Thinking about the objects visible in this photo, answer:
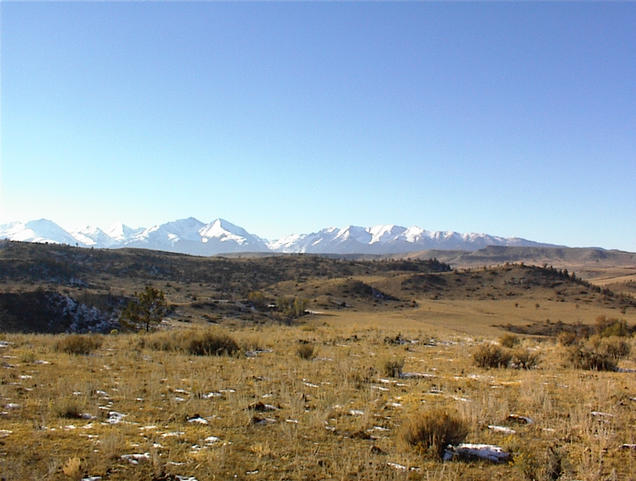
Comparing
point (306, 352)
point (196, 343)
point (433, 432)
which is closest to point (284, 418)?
point (433, 432)

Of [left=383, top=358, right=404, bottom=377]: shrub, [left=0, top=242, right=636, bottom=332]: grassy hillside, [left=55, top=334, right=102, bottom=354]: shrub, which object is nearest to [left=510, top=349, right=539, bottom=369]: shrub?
[left=383, top=358, right=404, bottom=377]: shrub

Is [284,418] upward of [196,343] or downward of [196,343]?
upward

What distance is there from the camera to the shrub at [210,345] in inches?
631

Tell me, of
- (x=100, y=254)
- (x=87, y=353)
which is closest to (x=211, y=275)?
(x=100, y=254)

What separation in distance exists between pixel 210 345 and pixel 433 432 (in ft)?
37.0

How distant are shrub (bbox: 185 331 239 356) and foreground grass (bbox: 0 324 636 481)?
172cm

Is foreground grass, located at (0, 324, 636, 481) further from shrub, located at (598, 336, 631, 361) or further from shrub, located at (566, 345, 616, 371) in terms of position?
shrub, located at (598, 336, 631, 361)

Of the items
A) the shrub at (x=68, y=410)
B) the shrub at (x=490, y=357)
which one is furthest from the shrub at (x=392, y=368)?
the shrub at (x=68, y=410)

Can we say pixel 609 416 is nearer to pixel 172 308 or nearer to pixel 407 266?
pixel 172 308

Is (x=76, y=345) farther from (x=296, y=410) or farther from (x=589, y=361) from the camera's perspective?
(x=589, y=361)

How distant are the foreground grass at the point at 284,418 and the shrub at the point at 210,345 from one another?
1.72 meters

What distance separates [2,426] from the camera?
6727 millimetres

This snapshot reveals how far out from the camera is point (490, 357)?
1515cm

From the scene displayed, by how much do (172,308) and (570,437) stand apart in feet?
129
